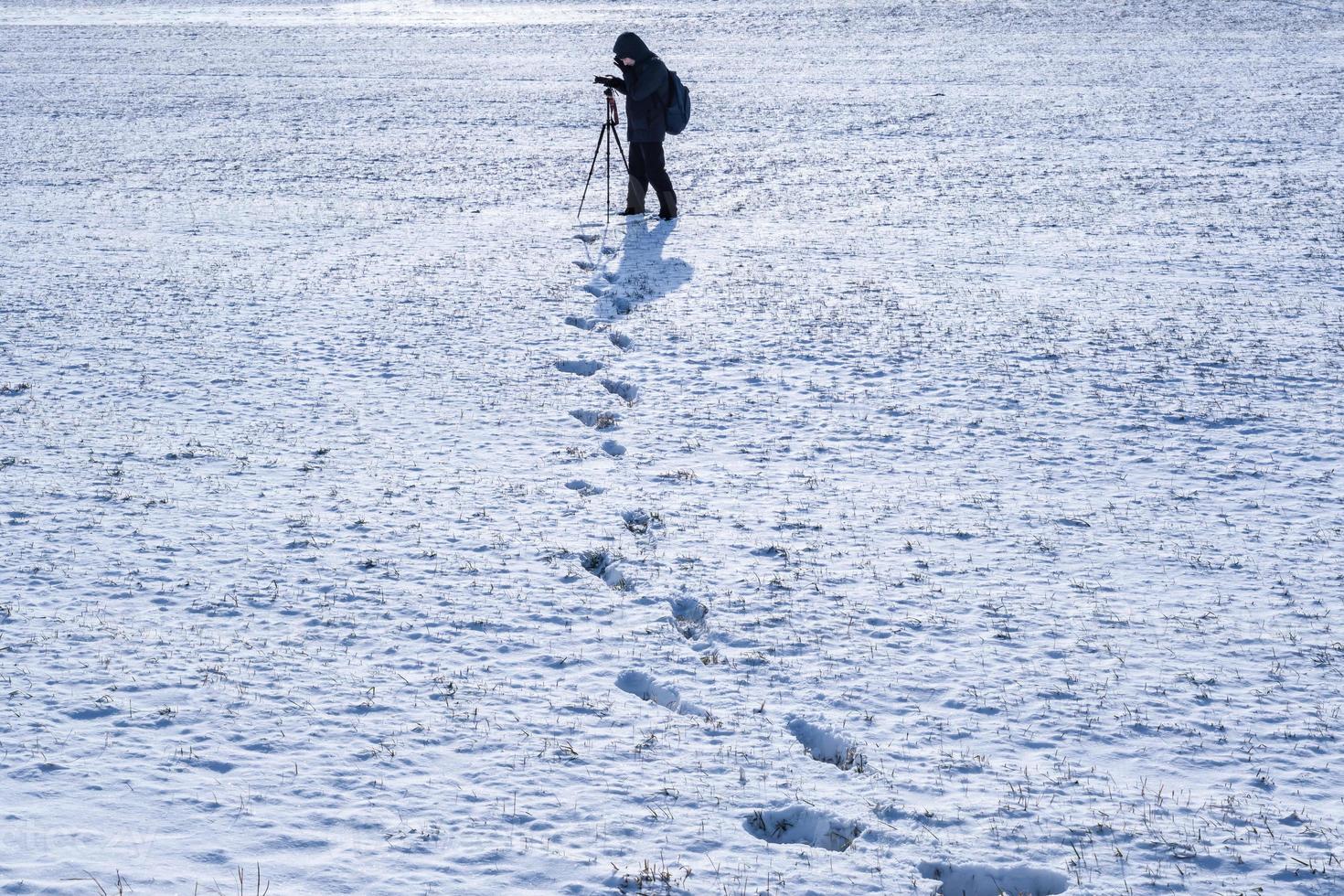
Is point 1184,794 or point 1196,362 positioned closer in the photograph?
point 1184,794

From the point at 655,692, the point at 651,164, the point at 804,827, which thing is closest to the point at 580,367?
the point at 655,692

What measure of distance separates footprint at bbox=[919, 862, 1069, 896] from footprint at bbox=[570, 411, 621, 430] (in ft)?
15.9

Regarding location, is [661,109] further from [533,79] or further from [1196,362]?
[533,79]

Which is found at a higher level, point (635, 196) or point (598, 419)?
point (635, 196)

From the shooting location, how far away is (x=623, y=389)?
9.49m

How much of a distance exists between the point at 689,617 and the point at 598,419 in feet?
9.22

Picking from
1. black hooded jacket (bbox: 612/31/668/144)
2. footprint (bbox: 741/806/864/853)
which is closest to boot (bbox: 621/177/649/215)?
black hooded jacket (bbox: 612/31/668/144)

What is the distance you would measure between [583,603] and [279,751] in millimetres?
1816

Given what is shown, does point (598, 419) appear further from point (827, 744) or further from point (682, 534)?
point (827, 744)

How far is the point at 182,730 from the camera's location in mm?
5266

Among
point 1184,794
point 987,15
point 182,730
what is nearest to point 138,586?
point 182,730

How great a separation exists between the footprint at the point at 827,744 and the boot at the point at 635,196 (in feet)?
33.9

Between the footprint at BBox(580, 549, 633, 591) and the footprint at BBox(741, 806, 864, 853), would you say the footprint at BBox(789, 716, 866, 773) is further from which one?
the footprint at BBox(580, 549, 633, 591)

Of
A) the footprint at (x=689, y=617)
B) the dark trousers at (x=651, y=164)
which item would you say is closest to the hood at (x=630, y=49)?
the dark trousers at (x=651, y=164)
